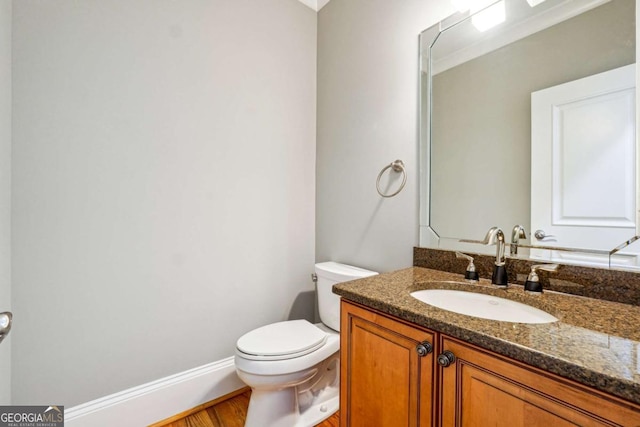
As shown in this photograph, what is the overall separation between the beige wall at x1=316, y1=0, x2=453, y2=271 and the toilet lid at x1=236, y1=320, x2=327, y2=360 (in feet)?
1.65

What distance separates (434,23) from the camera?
4.32 ft

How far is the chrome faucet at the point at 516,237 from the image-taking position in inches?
41.6

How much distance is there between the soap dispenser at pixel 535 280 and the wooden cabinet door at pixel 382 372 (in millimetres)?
479

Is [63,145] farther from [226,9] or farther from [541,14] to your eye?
[541,14]

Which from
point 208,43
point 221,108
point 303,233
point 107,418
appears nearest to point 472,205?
point 303,233

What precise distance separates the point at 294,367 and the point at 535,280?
3.31 ft

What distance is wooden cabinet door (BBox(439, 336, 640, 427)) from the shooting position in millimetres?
492

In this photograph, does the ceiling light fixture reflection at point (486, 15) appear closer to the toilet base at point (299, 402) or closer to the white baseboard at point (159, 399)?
the toilet base at point (299, 402)

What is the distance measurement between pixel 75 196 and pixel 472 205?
1742mm

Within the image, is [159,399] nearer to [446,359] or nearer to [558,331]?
[446,359]

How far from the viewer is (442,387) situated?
70 centimetres

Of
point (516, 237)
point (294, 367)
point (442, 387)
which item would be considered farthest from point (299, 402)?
point (516, 237)

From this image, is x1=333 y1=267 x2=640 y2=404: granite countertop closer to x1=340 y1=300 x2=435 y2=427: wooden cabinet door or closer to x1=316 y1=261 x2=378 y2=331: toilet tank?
x1=340 y1=300 x2=435 y2=427: wooden cabinet door

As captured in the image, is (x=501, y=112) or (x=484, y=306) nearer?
(x=484, y=306)
